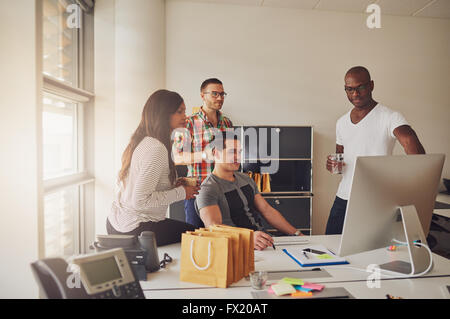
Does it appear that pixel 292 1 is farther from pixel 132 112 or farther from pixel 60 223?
→ pixel 60 223

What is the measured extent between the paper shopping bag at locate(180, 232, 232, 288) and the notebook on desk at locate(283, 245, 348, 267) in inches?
16.7

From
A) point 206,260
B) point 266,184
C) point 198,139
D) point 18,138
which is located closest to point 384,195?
point 206,260

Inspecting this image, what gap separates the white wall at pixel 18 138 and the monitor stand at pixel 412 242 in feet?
5.51

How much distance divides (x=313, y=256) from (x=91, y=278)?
3.33 ft

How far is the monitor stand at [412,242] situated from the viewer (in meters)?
1.34

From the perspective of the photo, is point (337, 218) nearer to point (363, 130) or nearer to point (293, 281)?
point (363, 130)

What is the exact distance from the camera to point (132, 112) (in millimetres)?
3311

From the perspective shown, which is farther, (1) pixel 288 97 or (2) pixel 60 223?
(1) pixel 288 97

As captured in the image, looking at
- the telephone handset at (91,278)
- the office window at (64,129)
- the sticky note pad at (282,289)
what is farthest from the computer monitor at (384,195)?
the office window at (64,129)

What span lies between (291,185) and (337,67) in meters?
1.66

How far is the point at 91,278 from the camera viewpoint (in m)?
0.90

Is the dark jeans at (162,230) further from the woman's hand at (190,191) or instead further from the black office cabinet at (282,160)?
the black office cabinet at (282,160)
